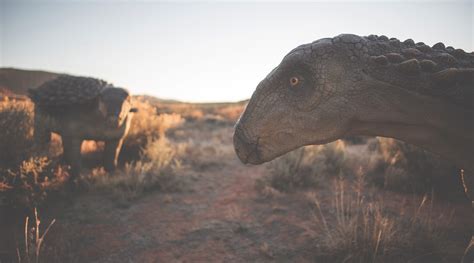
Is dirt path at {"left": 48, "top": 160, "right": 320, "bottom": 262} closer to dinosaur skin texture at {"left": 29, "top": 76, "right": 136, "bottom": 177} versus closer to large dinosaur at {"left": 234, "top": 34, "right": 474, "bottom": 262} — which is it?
dinosaur skin texture at {"left": 29, "top": 76, "right": 136, "bottom": 177}

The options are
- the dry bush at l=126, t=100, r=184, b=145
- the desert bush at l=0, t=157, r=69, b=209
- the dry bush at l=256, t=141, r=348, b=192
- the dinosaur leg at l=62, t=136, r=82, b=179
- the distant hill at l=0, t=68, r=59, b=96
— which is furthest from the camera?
the distant hill at l=0, t=68, r=59, b=96

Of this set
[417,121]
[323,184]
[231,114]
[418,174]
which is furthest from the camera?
[231,114]

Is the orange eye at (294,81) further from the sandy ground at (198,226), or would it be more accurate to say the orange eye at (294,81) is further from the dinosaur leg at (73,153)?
the dinosaur leg at (73,153)

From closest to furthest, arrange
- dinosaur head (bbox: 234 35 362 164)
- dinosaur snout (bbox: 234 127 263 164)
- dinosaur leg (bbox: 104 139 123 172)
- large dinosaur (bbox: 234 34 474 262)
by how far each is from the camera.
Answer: large dinosaur (bbox: 234 34 474 262), dinosaur head (bbox: 234 35 362 164), dinosaur snout (bbox: 234 127 263 164), dinosaur leg (bbox: 104 139 123 172)

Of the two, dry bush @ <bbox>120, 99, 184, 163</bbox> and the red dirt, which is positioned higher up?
dry bush @ <bbox>120, 99, 184, 163</bbox>

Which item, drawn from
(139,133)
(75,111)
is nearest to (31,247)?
(75,111)

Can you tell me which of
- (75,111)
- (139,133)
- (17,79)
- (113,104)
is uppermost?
(17,79)

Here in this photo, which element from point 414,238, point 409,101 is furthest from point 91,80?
point 414,238

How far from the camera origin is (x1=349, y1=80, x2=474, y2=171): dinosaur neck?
1535 millimetres

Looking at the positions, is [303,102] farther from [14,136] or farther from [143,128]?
[143,128]

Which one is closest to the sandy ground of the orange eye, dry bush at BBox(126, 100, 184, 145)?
the orange eye

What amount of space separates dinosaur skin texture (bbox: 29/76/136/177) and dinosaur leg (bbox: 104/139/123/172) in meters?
0.54

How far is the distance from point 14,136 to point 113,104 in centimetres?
181

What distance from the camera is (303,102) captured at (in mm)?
1666
